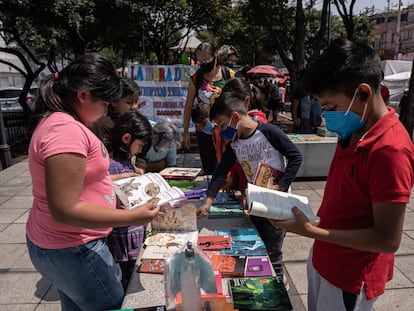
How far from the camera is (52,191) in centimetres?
115

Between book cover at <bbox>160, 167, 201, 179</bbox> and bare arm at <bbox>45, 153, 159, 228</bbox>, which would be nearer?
bare arm at <bbox>45, 153, 159, 228</bbox>

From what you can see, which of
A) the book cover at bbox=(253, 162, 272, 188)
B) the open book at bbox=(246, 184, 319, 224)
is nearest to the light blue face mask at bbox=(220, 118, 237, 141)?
the book cover at bbox=(253, 162, 272, 188)

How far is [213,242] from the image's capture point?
1918 mm

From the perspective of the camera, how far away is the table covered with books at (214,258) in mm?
1465

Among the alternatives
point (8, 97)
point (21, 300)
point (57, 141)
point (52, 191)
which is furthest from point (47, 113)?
point (8, 97)

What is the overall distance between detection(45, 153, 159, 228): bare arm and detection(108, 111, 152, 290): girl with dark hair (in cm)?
75

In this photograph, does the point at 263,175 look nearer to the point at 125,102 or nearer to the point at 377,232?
the point at 377,232

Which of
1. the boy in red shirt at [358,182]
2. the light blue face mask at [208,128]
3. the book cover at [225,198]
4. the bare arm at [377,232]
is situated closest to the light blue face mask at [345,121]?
the boy in red shirt at [358,182]

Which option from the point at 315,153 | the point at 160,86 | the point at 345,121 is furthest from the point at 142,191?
the point at 160,86

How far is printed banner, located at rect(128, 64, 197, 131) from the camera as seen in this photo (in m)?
7.59

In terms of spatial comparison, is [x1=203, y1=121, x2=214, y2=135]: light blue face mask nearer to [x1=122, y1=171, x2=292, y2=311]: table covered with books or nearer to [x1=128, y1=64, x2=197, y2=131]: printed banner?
[x1=122, y1=171, x2=292, y2=311]: table covered with books

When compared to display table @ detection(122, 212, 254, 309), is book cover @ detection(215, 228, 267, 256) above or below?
above

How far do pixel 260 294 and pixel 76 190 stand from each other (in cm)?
86

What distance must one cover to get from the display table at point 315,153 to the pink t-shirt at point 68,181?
4211mm
